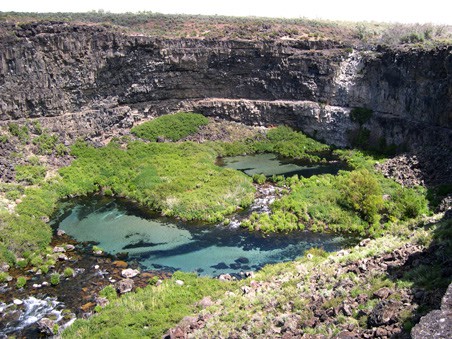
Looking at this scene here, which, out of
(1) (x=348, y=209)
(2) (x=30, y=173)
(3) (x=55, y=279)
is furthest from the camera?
(2) (x=30, y=173)

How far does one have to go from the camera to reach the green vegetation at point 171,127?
56.3 m

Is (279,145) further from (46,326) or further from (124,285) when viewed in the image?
(46,326)

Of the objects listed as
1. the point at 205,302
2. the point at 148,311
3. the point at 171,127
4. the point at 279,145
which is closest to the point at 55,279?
the point at 148,311

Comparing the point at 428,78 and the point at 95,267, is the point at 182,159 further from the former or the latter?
the point at 428,78

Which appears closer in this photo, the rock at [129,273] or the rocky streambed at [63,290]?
the rocky streambed at [63,290]

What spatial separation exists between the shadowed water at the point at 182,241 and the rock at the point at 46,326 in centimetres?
793

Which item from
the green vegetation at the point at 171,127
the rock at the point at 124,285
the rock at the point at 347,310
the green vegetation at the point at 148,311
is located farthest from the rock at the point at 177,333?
the green vegetation at the point at 171,127

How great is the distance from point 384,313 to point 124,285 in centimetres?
1713

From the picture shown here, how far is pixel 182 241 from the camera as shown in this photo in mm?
34656

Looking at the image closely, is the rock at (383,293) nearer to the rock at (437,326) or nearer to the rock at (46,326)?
the rock at (437,326)

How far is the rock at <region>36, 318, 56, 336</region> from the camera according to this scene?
2339 centimetres

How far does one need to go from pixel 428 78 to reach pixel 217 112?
26.8 m

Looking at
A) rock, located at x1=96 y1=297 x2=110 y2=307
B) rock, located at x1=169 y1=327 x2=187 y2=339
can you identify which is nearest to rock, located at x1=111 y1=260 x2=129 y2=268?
rock, located at x1=96 y1=297 x2=110 y2=307

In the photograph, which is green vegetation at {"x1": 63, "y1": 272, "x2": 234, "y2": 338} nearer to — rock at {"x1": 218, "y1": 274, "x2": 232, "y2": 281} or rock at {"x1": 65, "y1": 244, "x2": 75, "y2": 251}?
rock at {"x1": 218, "y1": 274, "x2": 232, "y2": 281}
